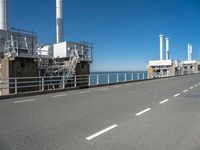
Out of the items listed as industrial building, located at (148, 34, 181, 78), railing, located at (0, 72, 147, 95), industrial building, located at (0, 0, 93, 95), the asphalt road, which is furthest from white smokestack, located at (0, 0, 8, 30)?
industrial building, located at (148, 34, 181, 78)

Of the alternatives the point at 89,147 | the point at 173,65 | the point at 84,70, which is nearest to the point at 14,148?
the point at 89,147

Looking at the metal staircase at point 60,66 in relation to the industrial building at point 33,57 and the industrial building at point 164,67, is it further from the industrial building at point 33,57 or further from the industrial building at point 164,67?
the industrial building at point 164,67

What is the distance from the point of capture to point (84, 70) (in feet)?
93.8

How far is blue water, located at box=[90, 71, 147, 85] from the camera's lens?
82.6 feet

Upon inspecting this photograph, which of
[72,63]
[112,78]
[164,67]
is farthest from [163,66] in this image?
[72,63]

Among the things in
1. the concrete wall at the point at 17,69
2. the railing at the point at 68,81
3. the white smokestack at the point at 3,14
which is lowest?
the railing at the point at 68,81

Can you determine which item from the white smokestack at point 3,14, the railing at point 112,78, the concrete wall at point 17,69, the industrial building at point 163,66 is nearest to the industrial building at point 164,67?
the industrial building at point 163,66

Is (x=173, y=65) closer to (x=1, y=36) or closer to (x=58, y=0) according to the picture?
(x=58, y=0)

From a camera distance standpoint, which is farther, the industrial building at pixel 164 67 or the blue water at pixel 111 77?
the industrial building at pixel 164 67

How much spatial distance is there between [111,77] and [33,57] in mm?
9540

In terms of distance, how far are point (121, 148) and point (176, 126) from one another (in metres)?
2.69

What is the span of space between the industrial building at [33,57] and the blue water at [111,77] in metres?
2.41

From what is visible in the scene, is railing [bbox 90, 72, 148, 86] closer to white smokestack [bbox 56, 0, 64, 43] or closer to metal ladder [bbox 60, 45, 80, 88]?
metal ladder [bbox 60, 45, 80, 88]

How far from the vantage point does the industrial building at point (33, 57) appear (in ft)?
71.1
